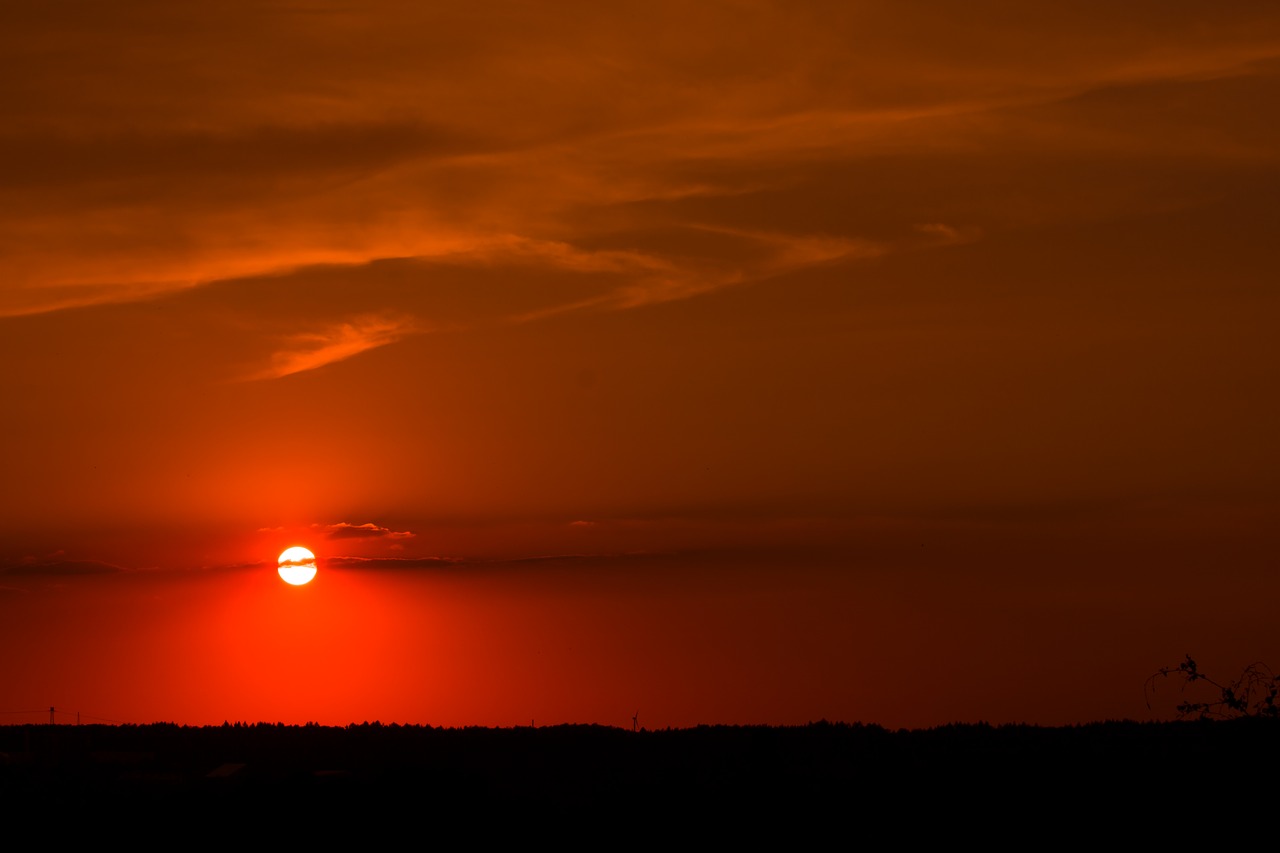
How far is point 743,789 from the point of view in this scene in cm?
5738

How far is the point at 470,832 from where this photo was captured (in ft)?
158

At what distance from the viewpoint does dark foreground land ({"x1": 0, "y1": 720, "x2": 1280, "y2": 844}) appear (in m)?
46.8

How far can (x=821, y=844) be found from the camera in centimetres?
4647

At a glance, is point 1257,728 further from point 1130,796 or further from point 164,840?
point 164,840

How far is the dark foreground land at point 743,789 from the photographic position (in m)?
46.8

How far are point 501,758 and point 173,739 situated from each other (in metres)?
20.6

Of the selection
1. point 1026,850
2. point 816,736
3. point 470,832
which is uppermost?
point 816,736

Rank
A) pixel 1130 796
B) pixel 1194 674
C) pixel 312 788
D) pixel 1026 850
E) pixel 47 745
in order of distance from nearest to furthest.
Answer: pixel 1194 674 < pixel 1026 850 < pixel 1130 796 < pixel 312 788 < pixel 47 745

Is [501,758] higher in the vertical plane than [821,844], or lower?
higher

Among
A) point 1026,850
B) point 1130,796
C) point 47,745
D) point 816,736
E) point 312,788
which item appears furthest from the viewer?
point 47,745

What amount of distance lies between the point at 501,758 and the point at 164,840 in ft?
101

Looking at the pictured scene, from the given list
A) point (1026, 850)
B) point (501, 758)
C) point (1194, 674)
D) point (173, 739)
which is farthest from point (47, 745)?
point (1194, 674)

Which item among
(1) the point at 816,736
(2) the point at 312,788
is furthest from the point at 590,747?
(2) the point at 312,788

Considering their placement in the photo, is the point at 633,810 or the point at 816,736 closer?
the point at 633,810
